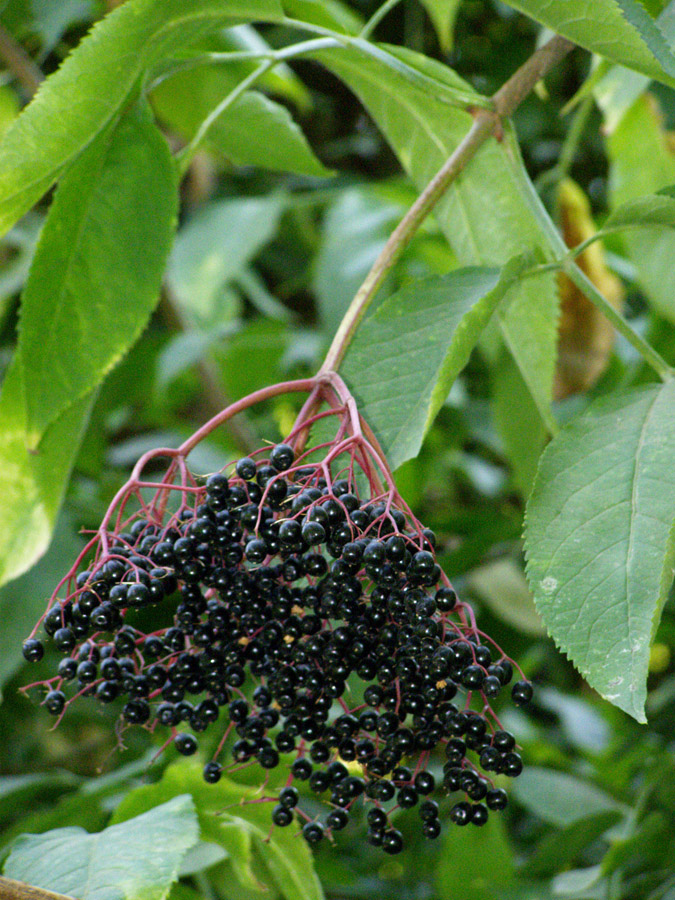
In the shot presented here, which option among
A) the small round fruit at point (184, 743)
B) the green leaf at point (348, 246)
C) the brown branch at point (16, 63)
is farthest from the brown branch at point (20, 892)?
the brown branch at point (16, 63)

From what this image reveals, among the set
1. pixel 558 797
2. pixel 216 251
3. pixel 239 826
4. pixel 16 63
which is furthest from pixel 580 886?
pixel 16 63

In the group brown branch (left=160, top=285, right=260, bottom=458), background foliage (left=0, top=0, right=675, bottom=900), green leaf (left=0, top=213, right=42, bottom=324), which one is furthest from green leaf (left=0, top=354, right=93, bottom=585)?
green leaf (left=0, top=213, right=42, bottom=324)

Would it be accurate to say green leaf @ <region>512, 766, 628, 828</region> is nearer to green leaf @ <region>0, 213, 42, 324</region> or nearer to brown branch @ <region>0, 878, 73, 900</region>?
brown branch @ <region>0, 878, 73, 900</region>

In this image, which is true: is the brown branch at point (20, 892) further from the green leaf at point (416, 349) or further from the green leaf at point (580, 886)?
the green leaf at point (580, 886)

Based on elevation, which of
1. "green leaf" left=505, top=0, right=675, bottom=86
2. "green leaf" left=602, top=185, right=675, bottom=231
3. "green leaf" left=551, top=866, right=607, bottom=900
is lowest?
"green leaf" left=551, top=866, right=607, bottom=900

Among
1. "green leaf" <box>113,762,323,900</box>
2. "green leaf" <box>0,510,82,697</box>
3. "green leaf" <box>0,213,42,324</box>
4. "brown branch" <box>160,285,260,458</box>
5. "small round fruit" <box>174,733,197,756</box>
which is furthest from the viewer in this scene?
"green leaf" <box>0,213,42,324</box>

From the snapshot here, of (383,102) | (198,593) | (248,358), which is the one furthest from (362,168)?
(198,593)

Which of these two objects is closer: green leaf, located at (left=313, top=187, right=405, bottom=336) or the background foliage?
the background foliage
